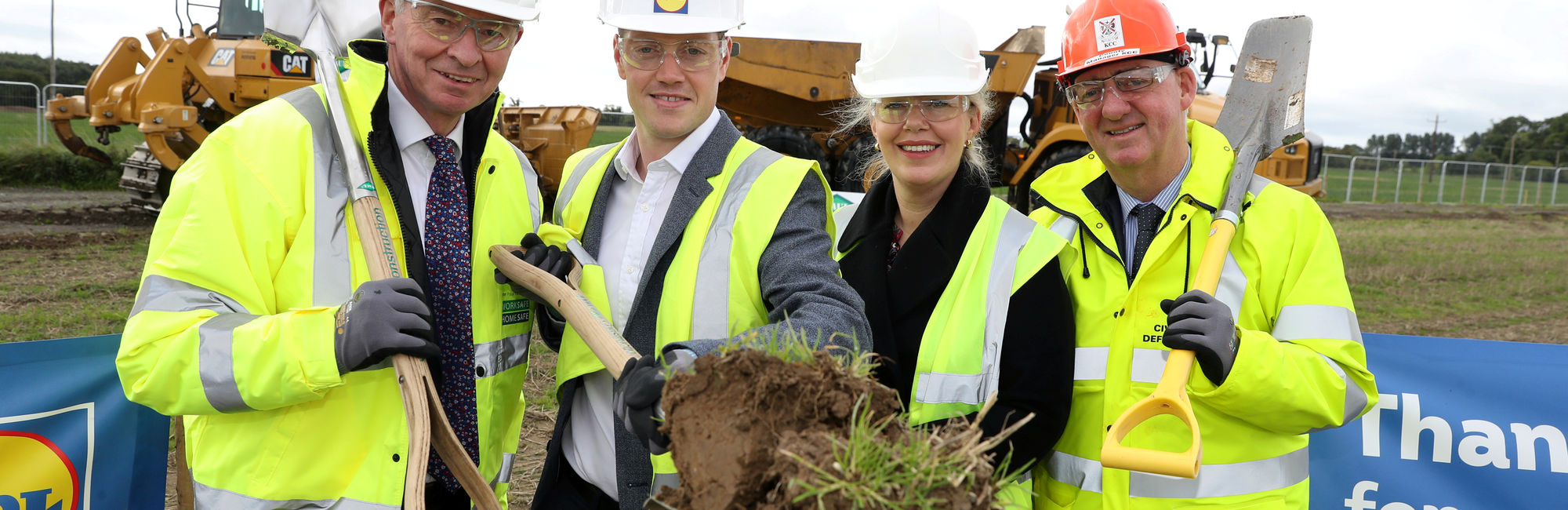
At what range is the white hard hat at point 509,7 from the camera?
7.36 ft

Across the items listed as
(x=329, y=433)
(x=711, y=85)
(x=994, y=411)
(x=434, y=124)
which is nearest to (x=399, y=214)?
(x=434, y=124)

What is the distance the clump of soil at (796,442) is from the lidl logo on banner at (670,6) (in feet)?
3.49

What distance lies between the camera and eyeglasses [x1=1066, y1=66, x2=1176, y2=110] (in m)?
2.58

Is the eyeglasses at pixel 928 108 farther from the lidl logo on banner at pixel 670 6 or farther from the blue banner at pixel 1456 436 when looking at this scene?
the blue banner at pixel 1456 436

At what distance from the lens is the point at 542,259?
7.52 ft

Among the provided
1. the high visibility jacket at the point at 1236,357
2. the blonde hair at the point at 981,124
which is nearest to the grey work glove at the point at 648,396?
the blonde hair at the point at 981,124

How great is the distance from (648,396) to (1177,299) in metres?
1.27

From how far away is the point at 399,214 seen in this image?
2232 mm

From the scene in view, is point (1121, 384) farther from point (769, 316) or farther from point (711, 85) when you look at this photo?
point (711, 85)

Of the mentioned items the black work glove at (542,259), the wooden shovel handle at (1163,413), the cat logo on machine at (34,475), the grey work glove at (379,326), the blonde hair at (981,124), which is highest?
the blonde hair at (981,124)

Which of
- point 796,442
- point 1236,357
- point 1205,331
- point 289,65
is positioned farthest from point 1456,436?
point 289,65

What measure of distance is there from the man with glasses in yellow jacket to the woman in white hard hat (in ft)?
0.55

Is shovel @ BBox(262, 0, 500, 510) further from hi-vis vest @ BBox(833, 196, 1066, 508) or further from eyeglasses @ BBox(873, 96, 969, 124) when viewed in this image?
eyeglasses @ BBox(873, 96, 969, 124)

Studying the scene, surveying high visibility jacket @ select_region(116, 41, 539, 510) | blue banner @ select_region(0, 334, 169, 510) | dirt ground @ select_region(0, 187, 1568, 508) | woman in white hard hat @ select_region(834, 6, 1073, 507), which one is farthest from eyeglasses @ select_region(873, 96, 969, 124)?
dirt ground @ select_region(0, 187, 1568, 508)
